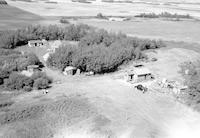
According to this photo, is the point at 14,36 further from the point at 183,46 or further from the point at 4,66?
the point at 183,46

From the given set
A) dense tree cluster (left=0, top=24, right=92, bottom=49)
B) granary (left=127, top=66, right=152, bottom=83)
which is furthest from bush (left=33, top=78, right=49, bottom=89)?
dense tree cluster (left=0, top=24, right=92, bottom=49)

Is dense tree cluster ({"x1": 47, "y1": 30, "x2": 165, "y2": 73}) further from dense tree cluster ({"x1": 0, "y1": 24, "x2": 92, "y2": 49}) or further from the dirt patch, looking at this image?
dense tree cluster ({"x1": 0, "y1": 24, "x2": 92, "y2": 49})

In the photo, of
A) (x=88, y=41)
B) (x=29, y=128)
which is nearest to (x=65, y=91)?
(x=29, y=128)

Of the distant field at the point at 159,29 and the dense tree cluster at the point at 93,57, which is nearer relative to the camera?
the dense tree cluster at the point at 93,57

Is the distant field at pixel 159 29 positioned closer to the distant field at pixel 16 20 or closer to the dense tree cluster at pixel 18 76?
the distant field at pixel 16 20

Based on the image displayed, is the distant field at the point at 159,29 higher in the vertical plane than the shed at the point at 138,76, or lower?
higher

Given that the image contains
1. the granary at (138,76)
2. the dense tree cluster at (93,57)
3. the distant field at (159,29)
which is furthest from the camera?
the distant field at (159,29)

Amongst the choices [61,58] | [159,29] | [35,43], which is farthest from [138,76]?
[159,29]

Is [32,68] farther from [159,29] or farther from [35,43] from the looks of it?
Answer: [159,29]

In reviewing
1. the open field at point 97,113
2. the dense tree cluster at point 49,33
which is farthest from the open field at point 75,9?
the open field at point 97,113
